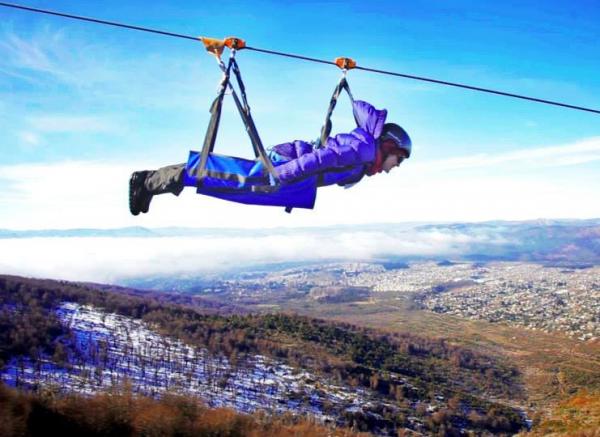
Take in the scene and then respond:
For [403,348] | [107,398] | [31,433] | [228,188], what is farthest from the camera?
[403,348]

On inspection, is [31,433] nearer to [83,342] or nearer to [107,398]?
[107,398]

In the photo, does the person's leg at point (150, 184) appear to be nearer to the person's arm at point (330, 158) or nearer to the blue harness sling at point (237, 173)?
the blue harness sling at point (237, 173)

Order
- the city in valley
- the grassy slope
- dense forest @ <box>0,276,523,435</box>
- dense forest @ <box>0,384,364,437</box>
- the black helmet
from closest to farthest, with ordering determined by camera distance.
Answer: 1. the black helmet
2. dense forest @ <box>0,384,364,437</box>
3. the grassy slope
4. dense forest @ <box>0,276,523,435</box>
5. the city in valley

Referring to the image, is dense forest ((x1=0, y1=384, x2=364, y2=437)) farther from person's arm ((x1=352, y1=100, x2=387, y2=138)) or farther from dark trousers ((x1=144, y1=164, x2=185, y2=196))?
person's arm ((x1=352, y1=100, x2=387, y2=138))

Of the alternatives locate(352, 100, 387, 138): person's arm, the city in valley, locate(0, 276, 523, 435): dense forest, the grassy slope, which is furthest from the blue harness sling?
the city in valley

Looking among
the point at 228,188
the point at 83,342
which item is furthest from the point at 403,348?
the point at 228,188

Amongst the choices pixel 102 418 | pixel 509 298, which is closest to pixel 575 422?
pixel 102 418
